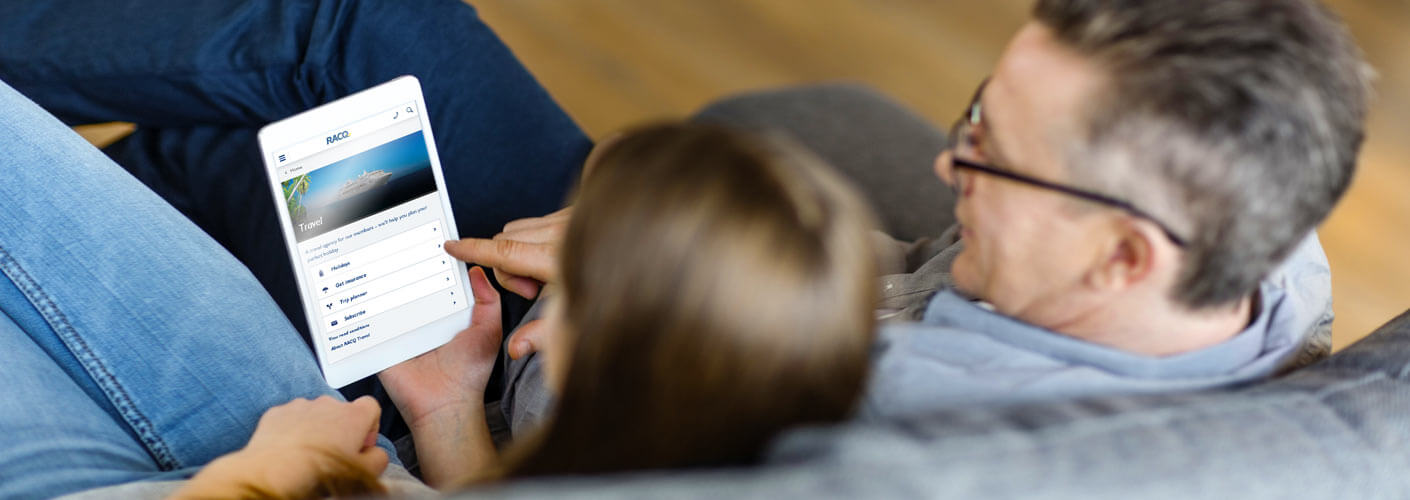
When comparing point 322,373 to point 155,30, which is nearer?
point 322,373

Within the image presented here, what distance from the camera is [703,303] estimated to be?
0.53 metres

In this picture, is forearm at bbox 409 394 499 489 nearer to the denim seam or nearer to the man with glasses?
the denim seam

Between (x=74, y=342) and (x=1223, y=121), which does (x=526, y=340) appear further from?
(x=1223, y=121)

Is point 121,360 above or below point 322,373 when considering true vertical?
above

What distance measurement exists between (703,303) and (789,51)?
5.77 feet

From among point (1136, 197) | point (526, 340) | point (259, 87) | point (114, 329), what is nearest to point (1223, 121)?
point (1136, 197)

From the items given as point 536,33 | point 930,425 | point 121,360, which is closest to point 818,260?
point 930,425

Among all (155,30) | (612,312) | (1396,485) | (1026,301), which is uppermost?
(155,30)

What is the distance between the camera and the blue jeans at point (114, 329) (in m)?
0.93

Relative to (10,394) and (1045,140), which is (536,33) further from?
(1045,140)

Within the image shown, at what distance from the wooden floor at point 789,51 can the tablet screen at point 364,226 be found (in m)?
0.94

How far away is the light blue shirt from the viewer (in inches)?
28.6

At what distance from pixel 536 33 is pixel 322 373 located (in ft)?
3.97

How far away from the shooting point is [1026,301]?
82cm
